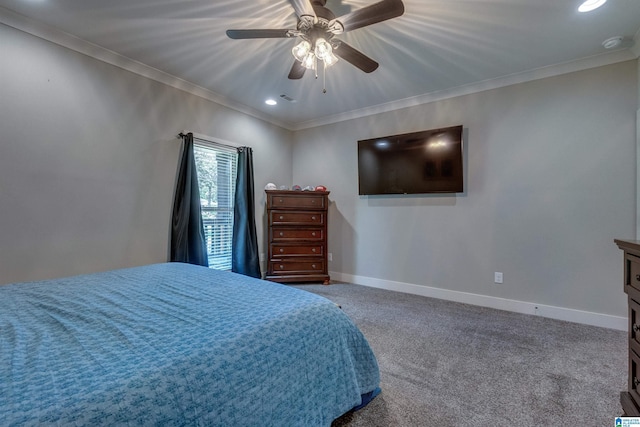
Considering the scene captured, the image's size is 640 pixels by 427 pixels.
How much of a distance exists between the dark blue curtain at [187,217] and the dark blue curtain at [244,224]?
0.57 meters

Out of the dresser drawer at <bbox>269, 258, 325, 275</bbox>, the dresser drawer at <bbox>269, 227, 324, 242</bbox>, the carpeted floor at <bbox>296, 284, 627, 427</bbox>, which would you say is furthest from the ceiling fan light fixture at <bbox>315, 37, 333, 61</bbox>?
the dresser drawer at <bbox>269, 258, 325, 275</bbox>

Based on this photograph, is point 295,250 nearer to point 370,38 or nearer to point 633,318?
point 370,38

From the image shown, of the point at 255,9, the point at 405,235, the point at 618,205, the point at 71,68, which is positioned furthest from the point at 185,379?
the point at 618,205

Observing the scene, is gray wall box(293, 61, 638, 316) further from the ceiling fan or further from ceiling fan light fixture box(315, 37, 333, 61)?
ceiling fan light fixture box(315, 37, 333, 61)

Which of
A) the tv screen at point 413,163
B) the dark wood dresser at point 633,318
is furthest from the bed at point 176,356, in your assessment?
the tv screen at point 413,163

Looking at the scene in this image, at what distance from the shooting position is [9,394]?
0.65 meters

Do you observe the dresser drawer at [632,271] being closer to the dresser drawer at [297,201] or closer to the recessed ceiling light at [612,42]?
the recessed ceiling light at [612,42]

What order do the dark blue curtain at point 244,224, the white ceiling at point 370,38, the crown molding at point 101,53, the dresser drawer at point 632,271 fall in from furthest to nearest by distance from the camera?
the dark blue curtain at point 244,224 < the crown molding at point 101,53 < the white ceiling at point 370,38 < the dresser drawer at point 632,271

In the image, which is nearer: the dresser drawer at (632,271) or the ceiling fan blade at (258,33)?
the dresser drawer at (632,271)

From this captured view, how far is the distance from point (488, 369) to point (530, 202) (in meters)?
1.89

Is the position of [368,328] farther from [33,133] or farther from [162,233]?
[33,133]

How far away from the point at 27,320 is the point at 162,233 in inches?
Answer: 79.9

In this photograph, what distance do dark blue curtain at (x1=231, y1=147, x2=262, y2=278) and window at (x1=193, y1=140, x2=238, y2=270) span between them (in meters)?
0.09

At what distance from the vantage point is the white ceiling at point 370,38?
2.02 m
